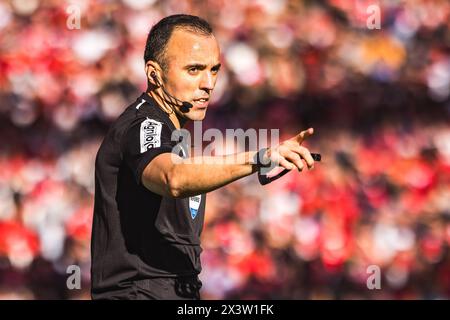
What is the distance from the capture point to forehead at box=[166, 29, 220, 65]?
221 cm

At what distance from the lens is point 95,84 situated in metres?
4.21

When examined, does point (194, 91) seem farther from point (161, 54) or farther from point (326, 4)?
point (326, 4)

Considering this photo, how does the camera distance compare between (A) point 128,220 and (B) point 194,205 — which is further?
(B) point 194,205

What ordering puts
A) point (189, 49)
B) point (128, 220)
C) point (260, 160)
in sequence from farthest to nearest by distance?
point (189, 49), point (128, 220), point (260, 160)

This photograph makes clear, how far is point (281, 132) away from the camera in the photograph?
164 inches

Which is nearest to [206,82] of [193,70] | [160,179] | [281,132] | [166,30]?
[193,70]

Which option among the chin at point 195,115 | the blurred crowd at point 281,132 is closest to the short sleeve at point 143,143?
the chin at point 195,115

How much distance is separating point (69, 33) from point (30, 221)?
93 cm

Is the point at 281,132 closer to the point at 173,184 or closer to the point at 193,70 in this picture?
the point at 193,70

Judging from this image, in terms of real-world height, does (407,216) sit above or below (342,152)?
below

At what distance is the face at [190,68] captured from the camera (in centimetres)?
221

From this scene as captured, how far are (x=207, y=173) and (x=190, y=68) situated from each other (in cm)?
47

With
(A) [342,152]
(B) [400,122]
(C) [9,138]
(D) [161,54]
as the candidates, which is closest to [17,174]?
(C) [9,138]

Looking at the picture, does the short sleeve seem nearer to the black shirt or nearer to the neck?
the black shirt
